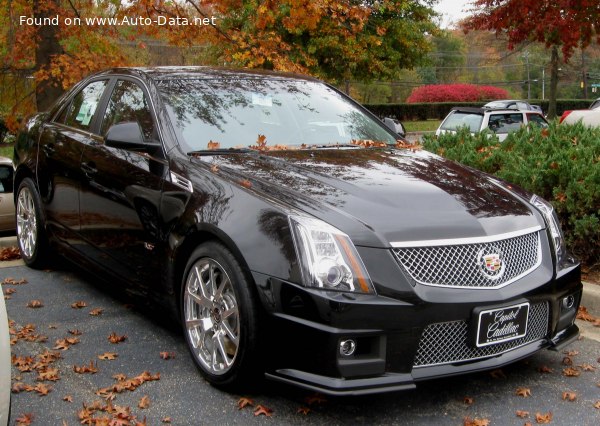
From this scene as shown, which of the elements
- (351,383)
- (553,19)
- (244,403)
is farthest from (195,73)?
(553,19)

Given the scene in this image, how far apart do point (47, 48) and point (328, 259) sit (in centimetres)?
1005

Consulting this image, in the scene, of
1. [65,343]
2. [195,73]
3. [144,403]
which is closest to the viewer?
[144,403]

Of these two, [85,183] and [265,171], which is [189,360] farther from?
[85,183]

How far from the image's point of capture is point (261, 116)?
4965mm

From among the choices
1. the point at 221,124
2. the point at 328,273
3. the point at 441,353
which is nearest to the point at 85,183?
the point at 221,124

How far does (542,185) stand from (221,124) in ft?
8.51

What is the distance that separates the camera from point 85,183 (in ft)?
17.6

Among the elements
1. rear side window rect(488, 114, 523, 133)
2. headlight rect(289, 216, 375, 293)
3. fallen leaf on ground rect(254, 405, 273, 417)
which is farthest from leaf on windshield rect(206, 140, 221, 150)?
rear side window rect(488, 114, 523, 133)

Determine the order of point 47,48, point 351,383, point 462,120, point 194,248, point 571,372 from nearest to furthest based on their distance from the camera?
1. point 351,383
2. point 194,248
3. point 571,372
4. point 47,48
5. point 462,120

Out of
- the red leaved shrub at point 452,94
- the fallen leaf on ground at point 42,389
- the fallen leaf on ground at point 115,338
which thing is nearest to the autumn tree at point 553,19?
the fallen leaf on ground at point 115,338

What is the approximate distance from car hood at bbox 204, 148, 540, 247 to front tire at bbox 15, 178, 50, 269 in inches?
98.0

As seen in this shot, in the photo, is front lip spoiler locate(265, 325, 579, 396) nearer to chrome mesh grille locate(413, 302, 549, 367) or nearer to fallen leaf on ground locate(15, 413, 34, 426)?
chrome mesh grille locate(413, 302, 549, 367)

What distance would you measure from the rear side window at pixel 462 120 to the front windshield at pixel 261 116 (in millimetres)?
13703

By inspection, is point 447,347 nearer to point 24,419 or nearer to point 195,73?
point 24,419
